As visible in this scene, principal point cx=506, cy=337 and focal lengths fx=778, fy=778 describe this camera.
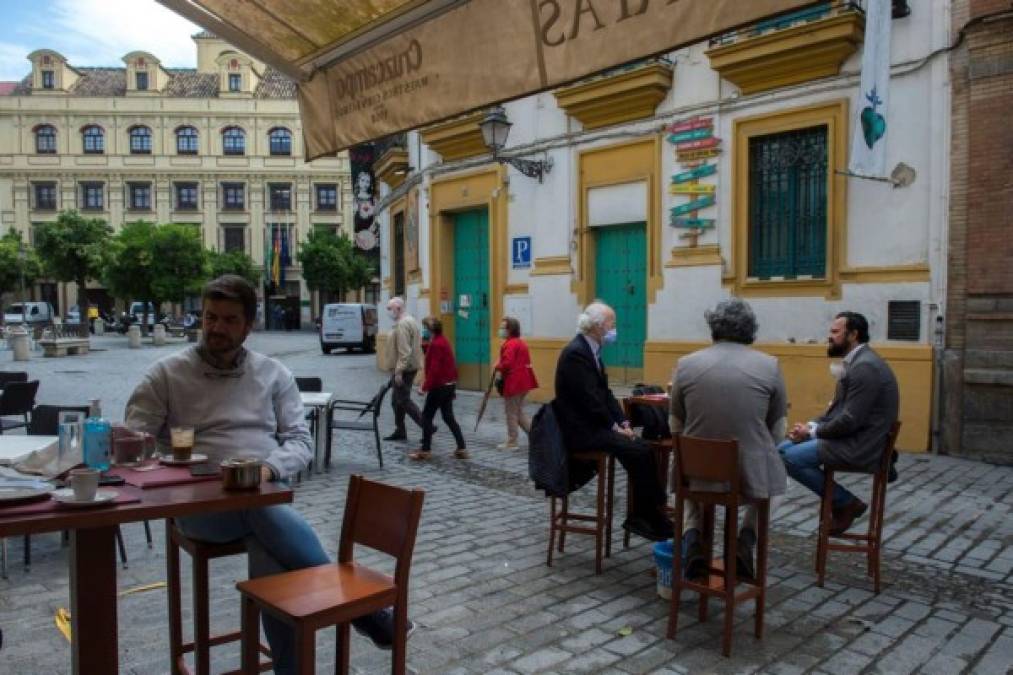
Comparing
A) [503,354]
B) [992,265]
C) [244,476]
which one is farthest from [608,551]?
[992,265]

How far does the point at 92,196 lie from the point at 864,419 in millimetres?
58529

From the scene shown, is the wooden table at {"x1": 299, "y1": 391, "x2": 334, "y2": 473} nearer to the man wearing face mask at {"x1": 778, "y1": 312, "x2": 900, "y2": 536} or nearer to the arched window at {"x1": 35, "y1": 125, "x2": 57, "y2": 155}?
the man wearing face mask at {"x1": 778, "y1": 312, "x2": 900, "y2": 536}

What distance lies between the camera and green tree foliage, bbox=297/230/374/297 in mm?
47469

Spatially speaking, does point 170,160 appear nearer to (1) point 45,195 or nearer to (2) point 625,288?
(1) point 45,195

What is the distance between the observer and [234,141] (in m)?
53.8

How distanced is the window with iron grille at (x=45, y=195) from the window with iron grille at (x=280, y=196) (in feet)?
47.0

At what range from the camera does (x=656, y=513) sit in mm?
4961

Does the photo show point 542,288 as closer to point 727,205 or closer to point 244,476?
point 727,205

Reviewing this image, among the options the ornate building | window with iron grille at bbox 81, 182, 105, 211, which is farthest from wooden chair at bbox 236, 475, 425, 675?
window with iron grille at bbox 81, 182, 105, 211

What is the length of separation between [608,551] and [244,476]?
325 cm

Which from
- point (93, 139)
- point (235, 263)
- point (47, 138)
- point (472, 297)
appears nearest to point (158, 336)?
point (235, 263)

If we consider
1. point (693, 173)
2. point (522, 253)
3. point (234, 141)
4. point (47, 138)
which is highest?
point (47, 138)

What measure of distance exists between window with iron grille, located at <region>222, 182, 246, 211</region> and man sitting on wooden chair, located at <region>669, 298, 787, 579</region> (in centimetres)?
5436

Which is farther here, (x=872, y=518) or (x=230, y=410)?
(x=872, y=518)
